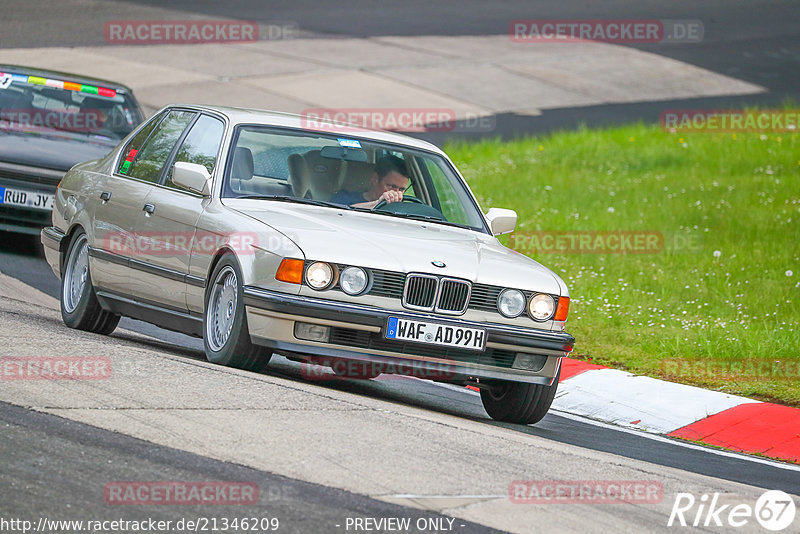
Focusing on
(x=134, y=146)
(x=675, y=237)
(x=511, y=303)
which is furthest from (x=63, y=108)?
(x=511, y=303)

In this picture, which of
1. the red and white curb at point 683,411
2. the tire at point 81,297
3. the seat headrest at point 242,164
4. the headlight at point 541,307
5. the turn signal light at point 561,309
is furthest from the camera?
the tire at point 81,297

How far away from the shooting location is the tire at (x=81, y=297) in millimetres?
8992

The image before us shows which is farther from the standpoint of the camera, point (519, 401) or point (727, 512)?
point (519, 401)

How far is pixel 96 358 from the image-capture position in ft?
23.9

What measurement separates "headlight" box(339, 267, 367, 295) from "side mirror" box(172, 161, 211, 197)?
1.26 metres

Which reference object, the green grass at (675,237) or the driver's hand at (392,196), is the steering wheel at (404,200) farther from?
the green grass at (675,237)

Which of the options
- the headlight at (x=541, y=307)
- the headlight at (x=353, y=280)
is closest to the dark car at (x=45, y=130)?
the headlight at (x=353, y=280)

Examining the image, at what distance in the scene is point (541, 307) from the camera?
7504 mm

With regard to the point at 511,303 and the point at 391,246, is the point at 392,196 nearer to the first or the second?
the point at 391,246

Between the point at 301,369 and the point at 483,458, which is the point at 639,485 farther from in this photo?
the point at 301,369

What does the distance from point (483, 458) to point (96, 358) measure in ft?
7.82

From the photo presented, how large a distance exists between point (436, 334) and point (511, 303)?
52cm

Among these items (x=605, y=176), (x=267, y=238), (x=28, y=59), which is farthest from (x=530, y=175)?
(x=267, y=238)

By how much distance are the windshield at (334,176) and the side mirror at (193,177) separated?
0.13 meters
